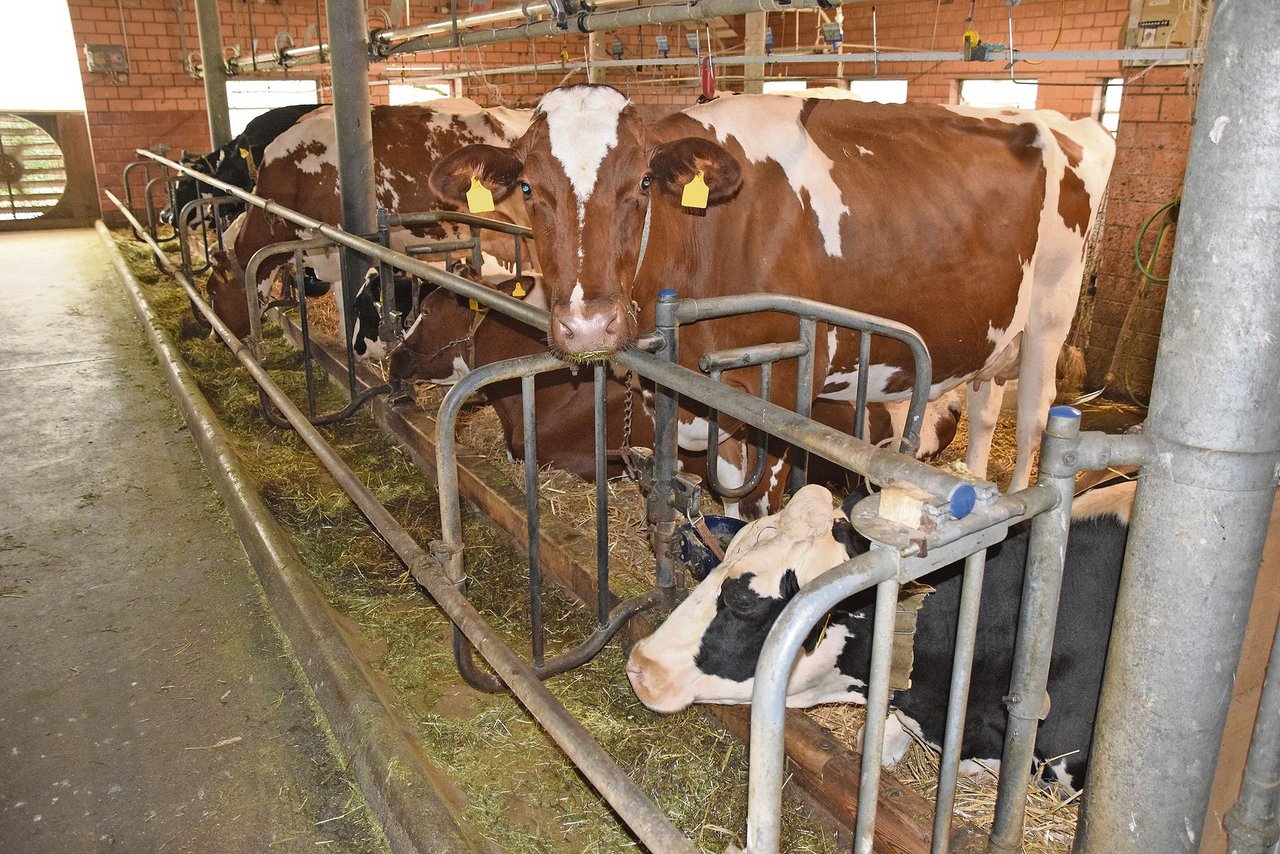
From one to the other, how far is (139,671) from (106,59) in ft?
47.7

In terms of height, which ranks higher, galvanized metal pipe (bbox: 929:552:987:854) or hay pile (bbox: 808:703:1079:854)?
galvanized metal pipe (bbox: 929:552:987:854)

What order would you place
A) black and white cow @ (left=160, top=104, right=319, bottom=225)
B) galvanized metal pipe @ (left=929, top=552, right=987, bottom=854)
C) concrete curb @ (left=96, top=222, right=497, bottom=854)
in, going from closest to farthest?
galvanized metal pipe @ (left=929, top=552, right=987, bottom=854) → concrete curb @ (left=96, top=222, right=497, bottom=854) → black and white cow @ (left=160, top=104, right=319, bottom=225)

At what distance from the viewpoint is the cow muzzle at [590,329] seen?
2.63 metres

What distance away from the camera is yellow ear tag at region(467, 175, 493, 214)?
11.1 ft

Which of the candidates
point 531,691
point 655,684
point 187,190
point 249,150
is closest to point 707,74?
point 655,684

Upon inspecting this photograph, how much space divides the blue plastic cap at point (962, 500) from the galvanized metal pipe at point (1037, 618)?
0.34 feet

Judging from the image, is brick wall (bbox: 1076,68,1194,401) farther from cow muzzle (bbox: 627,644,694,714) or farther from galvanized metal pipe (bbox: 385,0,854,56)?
cow muzzle (bbox: 627,644,694,714)

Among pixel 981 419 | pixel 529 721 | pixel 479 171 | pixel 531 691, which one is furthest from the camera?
pixel 981 419

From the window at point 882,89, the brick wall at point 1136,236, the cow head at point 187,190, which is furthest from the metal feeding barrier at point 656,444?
the window at point 882,89

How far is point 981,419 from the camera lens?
527cm

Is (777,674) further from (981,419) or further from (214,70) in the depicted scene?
(214,70)

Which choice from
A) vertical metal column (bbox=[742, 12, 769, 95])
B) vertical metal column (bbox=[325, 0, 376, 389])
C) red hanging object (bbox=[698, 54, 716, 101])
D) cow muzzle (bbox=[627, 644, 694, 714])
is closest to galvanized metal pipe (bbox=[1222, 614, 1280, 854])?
cow muzzle (bbox=[627, 644, 694, 714])

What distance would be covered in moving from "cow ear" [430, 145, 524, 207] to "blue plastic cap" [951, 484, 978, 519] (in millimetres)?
2435

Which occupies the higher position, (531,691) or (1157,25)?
(1157,25)
